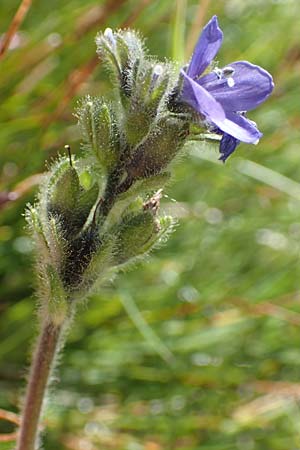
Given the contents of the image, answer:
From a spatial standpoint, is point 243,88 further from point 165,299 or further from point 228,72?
point 165,299

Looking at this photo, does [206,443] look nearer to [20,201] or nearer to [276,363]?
[276,363]

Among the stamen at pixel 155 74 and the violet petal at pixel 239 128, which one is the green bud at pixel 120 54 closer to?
the stamen at pixel 155 74

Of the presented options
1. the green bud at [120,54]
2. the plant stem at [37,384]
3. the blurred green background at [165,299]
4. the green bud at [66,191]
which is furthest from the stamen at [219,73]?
the blurred green background at [165,299]

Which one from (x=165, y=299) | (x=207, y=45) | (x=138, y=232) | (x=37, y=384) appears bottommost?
(x=165, y=299)

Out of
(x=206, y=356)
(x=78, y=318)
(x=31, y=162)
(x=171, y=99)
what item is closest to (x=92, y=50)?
(x=31, y=162)

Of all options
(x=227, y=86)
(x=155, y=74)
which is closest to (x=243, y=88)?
(x=227, y=86)

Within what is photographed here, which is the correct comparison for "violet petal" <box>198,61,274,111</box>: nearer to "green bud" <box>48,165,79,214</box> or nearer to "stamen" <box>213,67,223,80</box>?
"stamen" <box>213,67,223,80</box>
